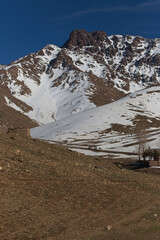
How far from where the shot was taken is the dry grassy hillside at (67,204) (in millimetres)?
13391

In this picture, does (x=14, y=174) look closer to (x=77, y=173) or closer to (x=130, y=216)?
(x=77, y=173)

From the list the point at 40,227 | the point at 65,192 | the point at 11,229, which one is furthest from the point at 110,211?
the point at 11,229

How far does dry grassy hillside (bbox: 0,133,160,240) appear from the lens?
1339 centimetres

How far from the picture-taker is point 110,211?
54.6ft

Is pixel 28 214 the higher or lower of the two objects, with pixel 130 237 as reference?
higher

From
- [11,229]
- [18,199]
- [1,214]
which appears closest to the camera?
[11,229]

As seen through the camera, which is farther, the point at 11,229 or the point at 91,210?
the point at 91,210

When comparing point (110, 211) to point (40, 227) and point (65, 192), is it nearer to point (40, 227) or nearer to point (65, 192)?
point (65, 192)

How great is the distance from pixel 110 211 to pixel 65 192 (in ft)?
10.3

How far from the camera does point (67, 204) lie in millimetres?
16375

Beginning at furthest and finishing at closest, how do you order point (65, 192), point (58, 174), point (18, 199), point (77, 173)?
point (77, 173) < point (58, 174) < point (65, 192) < point (18, 199)

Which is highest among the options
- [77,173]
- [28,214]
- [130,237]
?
[77,173]

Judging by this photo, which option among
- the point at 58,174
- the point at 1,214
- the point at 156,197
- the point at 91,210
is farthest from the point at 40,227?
the point at 156,197

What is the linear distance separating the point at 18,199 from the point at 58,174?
19.8ft
